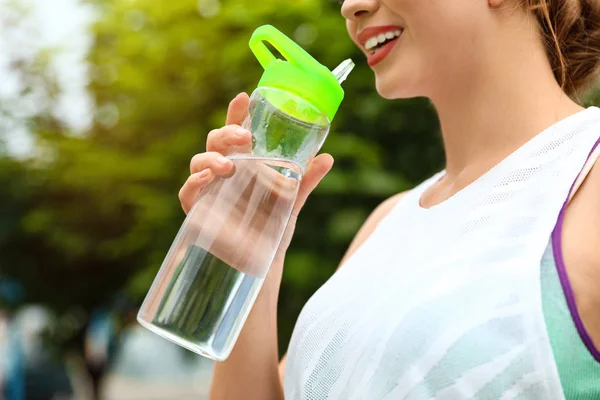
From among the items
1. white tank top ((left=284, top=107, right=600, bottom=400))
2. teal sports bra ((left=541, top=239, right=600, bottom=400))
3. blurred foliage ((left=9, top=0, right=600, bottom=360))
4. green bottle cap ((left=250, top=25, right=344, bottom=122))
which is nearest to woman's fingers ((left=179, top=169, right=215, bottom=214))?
green bottle cap ((left=250, top=25, right=344, bottom=122))

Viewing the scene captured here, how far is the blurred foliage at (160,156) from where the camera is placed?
8.79ft

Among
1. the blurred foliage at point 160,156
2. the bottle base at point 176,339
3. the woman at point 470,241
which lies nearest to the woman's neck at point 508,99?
the woman at point 470,241

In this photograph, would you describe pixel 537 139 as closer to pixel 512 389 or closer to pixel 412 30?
pixel 412 30

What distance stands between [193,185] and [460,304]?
0.40m

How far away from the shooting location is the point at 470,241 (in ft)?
2.93

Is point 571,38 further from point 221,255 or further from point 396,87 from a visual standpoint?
point 221,255

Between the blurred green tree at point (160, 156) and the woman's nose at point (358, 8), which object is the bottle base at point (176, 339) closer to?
the woman's nose at point (358, 8)

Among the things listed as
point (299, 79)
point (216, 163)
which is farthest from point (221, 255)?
point (299, 79)

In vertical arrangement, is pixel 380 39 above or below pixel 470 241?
above

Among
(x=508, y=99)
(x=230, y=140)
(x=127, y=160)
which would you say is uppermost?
(x=230, y=140)

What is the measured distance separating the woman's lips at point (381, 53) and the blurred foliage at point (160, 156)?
1545 mm

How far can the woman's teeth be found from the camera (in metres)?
1.01

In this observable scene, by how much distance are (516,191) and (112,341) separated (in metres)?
6.62

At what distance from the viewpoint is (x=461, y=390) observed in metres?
0.80
